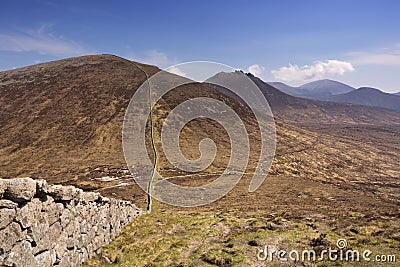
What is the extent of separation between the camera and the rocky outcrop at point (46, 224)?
5.49 m

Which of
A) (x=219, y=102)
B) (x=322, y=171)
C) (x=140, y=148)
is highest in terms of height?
(x=219, y=102)

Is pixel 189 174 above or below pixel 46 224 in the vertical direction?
below

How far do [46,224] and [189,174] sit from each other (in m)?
28.1

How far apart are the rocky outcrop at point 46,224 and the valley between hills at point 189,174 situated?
3.57 feet

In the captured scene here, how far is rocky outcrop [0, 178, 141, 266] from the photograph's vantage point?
5.49 m

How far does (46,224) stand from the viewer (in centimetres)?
668

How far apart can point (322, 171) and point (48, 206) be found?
4434 cm

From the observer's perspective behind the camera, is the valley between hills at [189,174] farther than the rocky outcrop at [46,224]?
Yes

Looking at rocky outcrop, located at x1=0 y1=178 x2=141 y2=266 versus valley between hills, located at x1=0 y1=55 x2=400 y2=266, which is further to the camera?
valley between hills, located at x1=0 y1=55 x2=400 y2=266

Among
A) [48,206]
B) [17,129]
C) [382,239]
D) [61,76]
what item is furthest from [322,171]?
[61,76]

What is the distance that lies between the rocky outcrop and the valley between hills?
1089mm

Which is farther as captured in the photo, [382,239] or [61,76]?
[61,76]

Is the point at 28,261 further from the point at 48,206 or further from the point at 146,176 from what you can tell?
the point at 146,176

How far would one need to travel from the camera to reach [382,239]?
1115 cm
